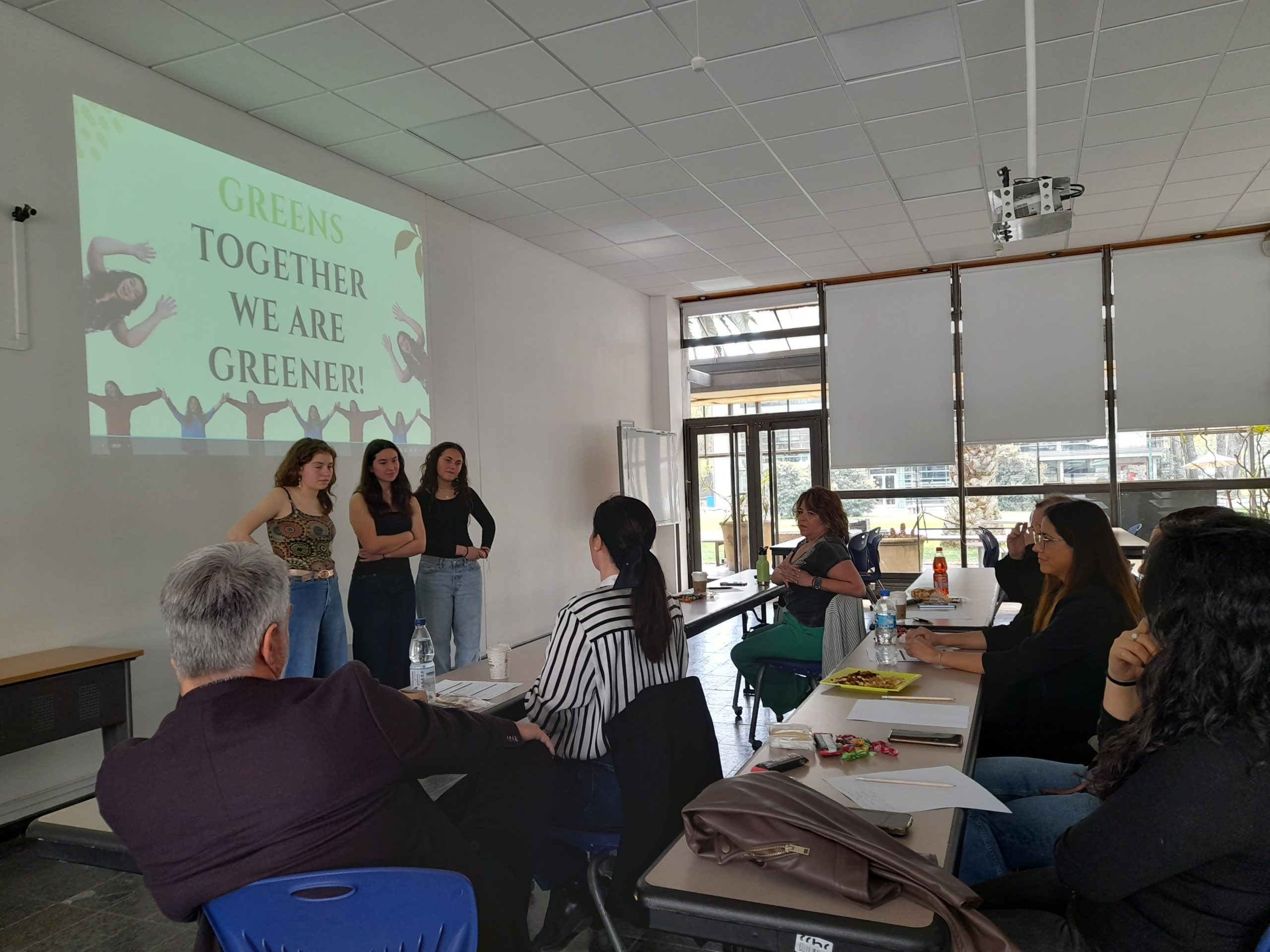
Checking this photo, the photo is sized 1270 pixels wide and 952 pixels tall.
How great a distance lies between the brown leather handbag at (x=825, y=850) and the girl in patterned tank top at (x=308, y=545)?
289 centimetres

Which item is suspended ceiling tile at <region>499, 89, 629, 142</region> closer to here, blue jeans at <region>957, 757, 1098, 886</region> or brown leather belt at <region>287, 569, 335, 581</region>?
brown leather belt at <region>287, 569, 335, 581</region>

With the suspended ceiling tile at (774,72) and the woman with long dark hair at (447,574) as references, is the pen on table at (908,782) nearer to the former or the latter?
the woman with long dark hair at (447,574)

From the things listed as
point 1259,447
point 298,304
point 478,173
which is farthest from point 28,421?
point 1259,447

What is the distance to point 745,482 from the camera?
9.70 m

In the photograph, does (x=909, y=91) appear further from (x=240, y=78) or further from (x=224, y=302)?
(x=224, y=302)

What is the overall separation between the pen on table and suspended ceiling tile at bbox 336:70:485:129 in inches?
156

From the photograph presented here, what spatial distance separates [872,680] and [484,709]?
3.75 ft

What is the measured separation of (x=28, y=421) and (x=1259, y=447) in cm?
938

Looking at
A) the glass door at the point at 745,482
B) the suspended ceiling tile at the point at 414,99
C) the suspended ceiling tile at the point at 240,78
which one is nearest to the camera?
the suspended ceiling tile at the point at 240,78

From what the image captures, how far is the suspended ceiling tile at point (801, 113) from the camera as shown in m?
4.72

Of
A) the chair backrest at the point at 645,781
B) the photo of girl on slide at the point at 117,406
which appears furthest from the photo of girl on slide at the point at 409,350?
the chair backrest at the point at 645,781

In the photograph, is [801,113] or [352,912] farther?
[801,113]

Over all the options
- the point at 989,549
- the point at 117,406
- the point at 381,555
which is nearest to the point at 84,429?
the point at 117,406

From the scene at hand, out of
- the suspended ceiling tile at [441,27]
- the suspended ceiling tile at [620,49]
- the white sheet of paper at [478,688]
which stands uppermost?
the suspended ceiling tile at [620,49]
